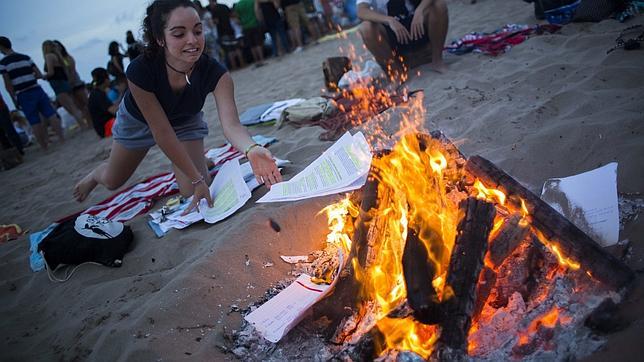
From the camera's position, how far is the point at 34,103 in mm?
7527

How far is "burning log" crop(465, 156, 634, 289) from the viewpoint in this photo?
1458 mm

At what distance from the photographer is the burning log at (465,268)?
1456mm

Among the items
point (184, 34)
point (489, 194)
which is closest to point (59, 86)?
point (184, 34)

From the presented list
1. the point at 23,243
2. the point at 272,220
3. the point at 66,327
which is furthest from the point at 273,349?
the point at 23,243

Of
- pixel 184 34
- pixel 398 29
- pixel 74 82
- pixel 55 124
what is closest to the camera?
pixel 184 34

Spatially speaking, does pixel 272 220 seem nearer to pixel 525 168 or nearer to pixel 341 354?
pixel 341 354

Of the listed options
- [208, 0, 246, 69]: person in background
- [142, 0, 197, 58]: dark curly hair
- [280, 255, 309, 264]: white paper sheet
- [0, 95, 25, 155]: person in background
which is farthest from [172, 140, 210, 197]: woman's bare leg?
[208, 0, 246, 69]: person in background

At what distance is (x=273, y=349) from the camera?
1.82 metres

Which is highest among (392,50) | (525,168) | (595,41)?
(392,50)

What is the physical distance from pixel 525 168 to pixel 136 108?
2.80m

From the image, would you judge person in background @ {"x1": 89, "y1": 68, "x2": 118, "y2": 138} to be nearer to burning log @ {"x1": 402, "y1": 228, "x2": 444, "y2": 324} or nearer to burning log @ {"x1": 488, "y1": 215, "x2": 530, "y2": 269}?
burning log @ {"x1": 402, "y1": 228, "x2": 444, "y2": 324}

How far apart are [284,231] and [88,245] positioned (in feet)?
4.62

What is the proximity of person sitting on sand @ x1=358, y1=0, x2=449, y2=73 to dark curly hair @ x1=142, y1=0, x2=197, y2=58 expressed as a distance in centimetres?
281

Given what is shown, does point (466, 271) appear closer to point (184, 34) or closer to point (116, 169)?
point (184, 34)
